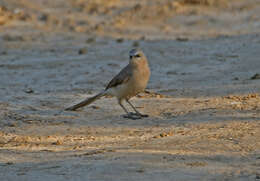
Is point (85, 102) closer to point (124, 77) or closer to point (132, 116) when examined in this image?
point (124, 77)

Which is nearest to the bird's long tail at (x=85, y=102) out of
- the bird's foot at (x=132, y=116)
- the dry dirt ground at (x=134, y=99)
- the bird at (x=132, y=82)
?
the bird at (x=132, y=82)

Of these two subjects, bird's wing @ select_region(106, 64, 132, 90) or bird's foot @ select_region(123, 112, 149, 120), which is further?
bird's wing @ select_region(106, 64, 132, 90)

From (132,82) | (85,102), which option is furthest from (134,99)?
(132,82)

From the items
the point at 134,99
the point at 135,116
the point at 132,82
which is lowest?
the point at 134,99

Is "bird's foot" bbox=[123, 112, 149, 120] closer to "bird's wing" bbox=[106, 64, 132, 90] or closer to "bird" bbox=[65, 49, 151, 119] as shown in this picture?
"bird" bbox=[65, 49, 151, 119]

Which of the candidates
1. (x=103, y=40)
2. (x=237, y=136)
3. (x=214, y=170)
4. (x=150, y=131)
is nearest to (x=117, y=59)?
(x=103, y=40)

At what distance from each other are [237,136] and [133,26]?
38.0 feet

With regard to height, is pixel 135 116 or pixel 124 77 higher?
pixel 124 77

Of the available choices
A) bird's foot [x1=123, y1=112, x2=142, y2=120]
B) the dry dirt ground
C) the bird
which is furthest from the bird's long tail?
bird's foot [x1=123, y1=112, x2=142, y2=120]

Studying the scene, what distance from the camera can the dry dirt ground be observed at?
5.84 metres

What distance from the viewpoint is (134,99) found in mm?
9836

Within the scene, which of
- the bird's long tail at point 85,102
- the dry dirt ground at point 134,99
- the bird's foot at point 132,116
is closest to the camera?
the dry dirt ground at point 134,99

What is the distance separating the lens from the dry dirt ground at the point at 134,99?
5836 millimetres

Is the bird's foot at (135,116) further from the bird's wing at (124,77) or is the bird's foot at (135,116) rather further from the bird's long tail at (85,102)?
the bird's long tail at (85,102)
